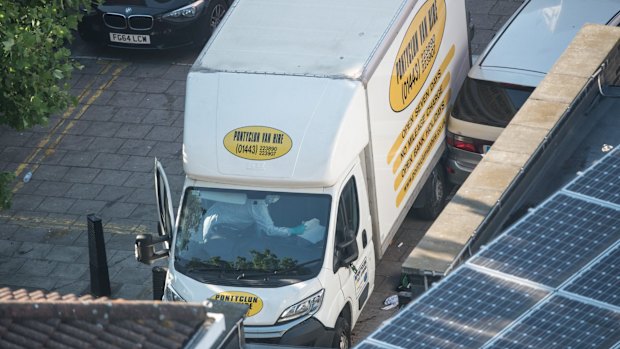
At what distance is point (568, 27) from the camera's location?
16.4 m

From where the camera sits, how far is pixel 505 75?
15.8 metres

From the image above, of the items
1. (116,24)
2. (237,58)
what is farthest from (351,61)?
(116,24)

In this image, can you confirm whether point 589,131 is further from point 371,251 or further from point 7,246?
point 7,246

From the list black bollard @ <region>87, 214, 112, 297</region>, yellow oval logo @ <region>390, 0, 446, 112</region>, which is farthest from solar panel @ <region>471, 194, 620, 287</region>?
black bollard @ <region>87, 214, 112, 297</region>

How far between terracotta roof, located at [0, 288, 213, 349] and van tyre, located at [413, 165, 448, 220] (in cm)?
762

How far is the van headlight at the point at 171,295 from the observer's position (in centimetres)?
1315

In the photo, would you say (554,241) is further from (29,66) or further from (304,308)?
(29,66)

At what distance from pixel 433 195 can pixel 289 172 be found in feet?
12.4

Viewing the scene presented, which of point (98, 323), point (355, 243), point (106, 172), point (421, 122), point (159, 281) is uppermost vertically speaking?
point (98, 323)

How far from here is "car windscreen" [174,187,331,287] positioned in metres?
13.0

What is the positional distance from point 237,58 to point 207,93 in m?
0.59

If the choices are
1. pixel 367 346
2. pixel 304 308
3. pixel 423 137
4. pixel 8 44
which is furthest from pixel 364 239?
pixel 367 346

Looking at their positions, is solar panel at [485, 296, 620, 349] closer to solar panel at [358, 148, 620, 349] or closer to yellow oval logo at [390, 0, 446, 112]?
solar panel at [358, 148, 620, 349]

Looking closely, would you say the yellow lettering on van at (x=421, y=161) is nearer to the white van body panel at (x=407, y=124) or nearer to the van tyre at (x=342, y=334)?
the white van body panel at (x=407, y=124)
